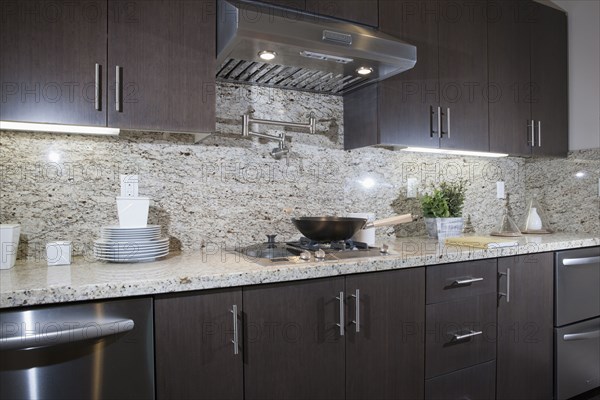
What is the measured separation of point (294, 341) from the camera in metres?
1.49

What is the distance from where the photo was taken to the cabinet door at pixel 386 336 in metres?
1.61

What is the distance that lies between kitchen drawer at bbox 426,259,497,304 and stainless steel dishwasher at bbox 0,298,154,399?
118 centimetres

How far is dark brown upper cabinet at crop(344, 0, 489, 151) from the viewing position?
6.95ft

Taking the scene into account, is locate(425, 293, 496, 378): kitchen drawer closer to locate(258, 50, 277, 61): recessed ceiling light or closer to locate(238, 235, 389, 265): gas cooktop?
locate(238, 235, 389, 265): gas cooktop

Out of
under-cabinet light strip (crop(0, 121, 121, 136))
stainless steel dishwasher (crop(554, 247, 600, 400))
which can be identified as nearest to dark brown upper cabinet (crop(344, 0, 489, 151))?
stainless steel dishwasher (crop(554, 247, 600, 400))

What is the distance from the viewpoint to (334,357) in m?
1.57

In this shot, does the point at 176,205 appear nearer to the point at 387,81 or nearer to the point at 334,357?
the point at 334,357

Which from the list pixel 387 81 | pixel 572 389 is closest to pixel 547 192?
pixel 572 389

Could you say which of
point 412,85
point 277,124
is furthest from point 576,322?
point 277,124

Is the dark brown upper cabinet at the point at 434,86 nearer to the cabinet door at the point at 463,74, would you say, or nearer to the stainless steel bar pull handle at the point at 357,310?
the cabinet door at the point at 463,74

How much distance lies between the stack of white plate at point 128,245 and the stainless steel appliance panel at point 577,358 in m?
2.16

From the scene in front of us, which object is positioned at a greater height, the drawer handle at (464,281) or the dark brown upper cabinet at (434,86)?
the dark brown upper cabinet at (434,86)

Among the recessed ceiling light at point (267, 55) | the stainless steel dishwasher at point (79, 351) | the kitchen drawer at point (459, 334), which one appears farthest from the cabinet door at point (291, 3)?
the kitchen drawer at point (459, 334)

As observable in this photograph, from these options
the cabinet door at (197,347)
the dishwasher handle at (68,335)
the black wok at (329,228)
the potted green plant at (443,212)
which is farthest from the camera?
the potted green plant at (443,212)
